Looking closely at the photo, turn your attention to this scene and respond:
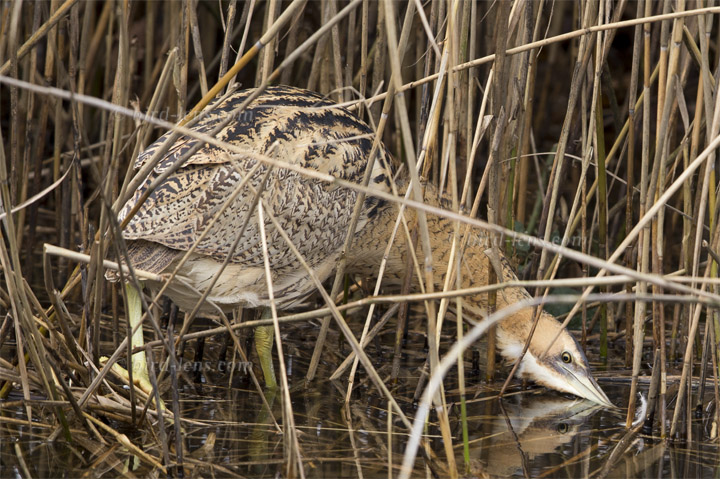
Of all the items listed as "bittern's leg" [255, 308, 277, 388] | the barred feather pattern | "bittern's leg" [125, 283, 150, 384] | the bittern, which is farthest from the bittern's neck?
"bittern's leg" [125, 283, 150, 384]

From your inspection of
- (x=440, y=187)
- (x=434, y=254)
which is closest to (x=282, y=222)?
(x=440, y=187)

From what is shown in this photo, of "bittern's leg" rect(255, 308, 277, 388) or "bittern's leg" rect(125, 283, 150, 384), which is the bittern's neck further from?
"bittern's leg" rect(125, 283, 150, 384)

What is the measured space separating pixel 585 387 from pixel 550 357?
21 cm

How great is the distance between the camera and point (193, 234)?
10.3ft

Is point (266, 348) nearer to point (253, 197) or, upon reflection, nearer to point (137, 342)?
point (137, 342)

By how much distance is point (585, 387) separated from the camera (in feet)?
11.7

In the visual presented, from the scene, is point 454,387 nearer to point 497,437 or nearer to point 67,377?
point 497,437

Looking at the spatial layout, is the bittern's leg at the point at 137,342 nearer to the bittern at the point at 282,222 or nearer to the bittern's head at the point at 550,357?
the bittern at the point at 282,222

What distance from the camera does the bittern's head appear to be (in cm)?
359

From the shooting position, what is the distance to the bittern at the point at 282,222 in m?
3.17

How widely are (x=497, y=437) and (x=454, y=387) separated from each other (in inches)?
23.8

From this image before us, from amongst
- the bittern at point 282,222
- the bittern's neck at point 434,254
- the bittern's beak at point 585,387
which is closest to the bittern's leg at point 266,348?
the bittern at point 282,222

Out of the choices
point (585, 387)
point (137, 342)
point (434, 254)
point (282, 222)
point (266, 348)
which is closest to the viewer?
point (137, 342)

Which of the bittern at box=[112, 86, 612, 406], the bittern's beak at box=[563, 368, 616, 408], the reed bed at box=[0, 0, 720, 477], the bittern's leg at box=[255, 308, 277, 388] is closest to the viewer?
the reed bed at box=[0, 0, 720, 477]
